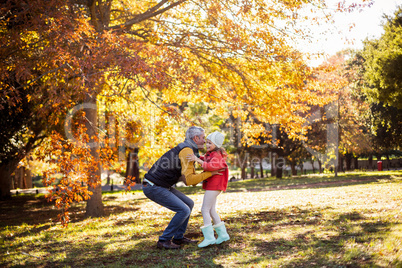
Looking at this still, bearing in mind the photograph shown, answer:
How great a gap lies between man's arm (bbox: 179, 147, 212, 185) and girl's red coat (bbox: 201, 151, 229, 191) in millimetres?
136

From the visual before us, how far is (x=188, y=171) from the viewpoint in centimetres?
571

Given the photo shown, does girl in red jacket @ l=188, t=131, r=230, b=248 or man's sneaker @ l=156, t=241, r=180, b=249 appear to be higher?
girl in red jacket @ l=188, t=131, r=230, b=248

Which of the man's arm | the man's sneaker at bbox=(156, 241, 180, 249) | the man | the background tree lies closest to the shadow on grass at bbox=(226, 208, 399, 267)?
the man's sneaker at bbox=(156, 241, 180, 249)

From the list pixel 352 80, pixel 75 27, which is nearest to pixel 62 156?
pixel 75 27

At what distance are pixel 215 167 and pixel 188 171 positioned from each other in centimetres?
44

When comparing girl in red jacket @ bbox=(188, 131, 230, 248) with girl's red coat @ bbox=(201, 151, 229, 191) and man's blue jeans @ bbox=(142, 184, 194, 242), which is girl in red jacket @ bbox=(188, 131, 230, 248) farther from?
man's blue jeans @ bbox=(142, 184, 194, 242)

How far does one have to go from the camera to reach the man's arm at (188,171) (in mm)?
5645

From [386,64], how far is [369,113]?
8.88 meters

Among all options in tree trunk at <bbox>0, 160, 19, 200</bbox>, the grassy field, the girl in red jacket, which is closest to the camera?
the grassy field

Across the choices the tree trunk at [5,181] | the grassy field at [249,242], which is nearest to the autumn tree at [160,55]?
the grassy field at [249,242]

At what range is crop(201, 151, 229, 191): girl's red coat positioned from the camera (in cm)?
568

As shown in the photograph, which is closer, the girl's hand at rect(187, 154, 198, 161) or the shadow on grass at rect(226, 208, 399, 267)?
the shadow on grass at rect(226, 208, 399, 267)

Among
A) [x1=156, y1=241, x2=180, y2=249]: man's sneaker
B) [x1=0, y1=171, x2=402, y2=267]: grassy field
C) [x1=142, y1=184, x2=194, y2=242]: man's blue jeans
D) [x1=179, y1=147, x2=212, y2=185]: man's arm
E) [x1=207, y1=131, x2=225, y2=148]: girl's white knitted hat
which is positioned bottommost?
[x1=0, y1=171, x2=402, y2=267]: grassy field

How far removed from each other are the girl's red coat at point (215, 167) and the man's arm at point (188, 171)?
0.14 meters
